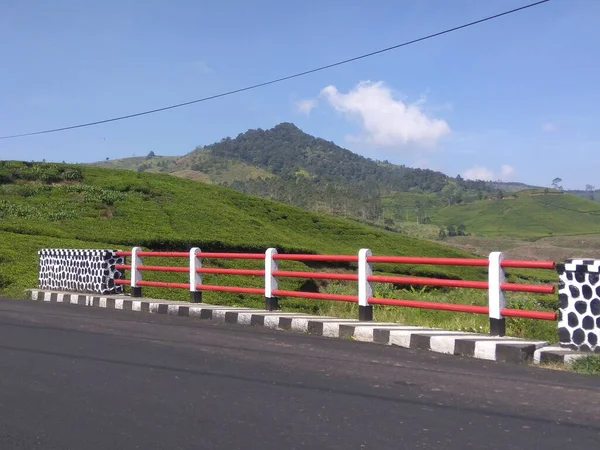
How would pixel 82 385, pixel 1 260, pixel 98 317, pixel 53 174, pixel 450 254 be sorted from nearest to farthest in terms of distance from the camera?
pixel 82 385, pixel 98 317, pixel 1 260, pixel 53 174, pixel 450 254

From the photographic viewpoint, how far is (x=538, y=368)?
7555 millimetres

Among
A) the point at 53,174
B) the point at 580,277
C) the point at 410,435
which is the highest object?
the point at 53,174

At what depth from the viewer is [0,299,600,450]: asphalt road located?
4.71 metres

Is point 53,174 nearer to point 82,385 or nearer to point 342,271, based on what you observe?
point 342,271

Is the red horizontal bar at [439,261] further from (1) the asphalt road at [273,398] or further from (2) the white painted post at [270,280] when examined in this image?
(2) the white painted post at [270,280]

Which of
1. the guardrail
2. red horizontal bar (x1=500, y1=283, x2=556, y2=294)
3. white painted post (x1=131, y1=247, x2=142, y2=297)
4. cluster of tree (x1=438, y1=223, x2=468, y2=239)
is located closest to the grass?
the guardrail

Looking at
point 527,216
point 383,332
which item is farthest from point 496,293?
point 527,216

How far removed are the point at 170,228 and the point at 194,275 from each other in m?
26.3

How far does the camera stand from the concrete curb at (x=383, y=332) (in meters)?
7.94

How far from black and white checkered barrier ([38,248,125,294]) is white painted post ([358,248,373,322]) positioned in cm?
705

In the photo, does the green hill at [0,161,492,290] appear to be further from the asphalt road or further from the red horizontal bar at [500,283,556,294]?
the red horizontal bar at [500,283,556,294]

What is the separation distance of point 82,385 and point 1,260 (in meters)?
19.5

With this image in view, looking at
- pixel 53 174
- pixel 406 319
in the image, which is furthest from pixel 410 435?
pixel 53 174

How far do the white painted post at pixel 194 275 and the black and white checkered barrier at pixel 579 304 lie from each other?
7.33m
